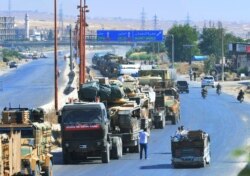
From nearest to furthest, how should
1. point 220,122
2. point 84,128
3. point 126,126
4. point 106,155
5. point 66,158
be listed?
1. point 84,128
2. point 66,158
3. point 106,155
4. point 126,126
5. point 220,122

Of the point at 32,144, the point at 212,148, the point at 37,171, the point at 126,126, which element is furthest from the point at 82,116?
the point at 212,148

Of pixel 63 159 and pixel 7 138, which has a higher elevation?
pixel 7 138

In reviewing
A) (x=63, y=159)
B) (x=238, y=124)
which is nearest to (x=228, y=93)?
(x=238, y=124)

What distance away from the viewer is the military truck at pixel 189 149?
104 ft

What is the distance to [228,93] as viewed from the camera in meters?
106

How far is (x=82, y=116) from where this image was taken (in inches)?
1298

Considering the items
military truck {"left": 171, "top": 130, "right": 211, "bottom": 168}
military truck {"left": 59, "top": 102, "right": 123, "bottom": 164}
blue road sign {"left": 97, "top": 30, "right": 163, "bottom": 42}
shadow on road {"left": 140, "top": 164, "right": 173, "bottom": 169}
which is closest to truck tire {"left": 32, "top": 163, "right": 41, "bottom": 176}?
military truck {"left": 171, "top": 130, "right": 211, "bottom": 168}

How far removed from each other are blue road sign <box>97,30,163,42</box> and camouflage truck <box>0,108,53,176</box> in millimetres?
106616

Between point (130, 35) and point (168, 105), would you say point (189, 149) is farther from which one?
point (130, 35)

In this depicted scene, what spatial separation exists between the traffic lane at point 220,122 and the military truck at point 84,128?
12.8 feet

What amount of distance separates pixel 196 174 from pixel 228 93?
76.4 meters

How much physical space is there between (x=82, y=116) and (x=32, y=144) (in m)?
8.85

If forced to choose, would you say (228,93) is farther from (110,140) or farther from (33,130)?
(33,130)

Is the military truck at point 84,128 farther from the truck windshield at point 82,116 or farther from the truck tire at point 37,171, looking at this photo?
the truck tire at point 37,171
